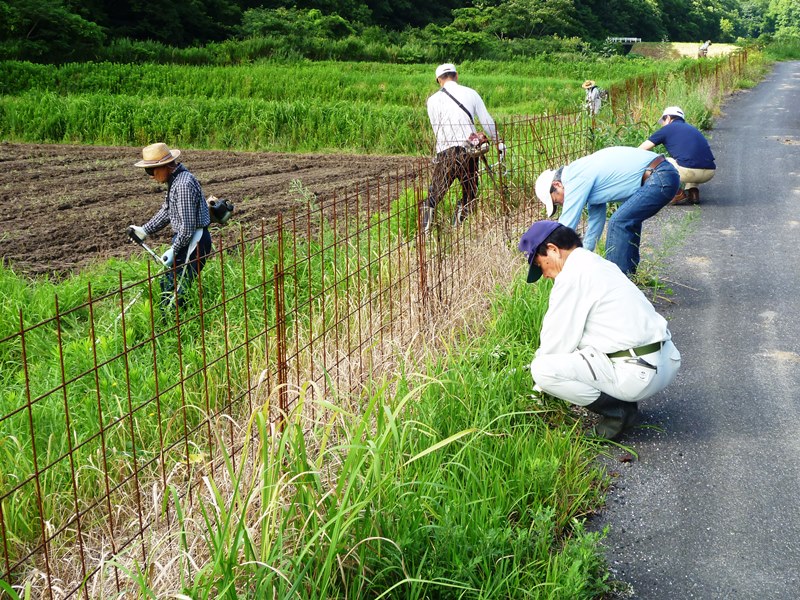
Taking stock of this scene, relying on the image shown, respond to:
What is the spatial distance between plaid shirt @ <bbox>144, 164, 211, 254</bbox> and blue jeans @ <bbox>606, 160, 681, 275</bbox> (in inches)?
131

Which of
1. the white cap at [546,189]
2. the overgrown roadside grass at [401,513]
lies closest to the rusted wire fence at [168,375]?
the overgrown roadside grass at [401,513]

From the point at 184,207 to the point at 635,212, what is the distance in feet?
11.7

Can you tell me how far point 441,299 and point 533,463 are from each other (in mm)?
2373

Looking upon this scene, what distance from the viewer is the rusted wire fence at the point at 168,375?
3.57 m

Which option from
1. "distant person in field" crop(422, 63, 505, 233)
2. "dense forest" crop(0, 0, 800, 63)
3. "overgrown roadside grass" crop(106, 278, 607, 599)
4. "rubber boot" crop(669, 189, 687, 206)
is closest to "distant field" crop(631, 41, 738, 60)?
"dense forest" crop(0, 0, 800, 63)

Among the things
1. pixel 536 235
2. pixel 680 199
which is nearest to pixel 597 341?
pixel 536 235

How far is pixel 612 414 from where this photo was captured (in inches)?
197

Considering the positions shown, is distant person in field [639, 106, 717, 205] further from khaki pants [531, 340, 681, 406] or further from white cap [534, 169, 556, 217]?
khaki pants [531, 340, 681, 406]

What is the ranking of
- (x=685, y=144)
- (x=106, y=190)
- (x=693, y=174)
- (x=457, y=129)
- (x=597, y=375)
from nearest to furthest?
(x=597, y=375) < (x=457, y=129) < (x=685, y=144) < (x=693, y=174) < (x=106, y=190)

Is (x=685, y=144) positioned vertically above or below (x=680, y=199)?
above

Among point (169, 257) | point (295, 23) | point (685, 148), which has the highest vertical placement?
point (295, 23)

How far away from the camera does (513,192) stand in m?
9.44

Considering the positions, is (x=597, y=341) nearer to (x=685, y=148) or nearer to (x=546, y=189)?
(x=546, y=189)

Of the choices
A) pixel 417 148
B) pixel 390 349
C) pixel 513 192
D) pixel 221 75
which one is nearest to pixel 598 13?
pixel 221 75
